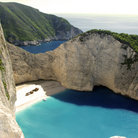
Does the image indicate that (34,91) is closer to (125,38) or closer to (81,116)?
(81,116)

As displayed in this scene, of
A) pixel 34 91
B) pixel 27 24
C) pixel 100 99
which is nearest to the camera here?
pixel 100 99

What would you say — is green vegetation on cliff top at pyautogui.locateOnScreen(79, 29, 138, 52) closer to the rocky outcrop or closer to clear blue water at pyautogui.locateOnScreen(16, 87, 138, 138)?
the rocky outcrop

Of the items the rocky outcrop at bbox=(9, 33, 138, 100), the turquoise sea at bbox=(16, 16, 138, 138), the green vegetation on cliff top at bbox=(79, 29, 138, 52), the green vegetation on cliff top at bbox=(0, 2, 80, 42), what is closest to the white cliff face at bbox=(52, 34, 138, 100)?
the rocky outcrop at bbox=(9, 33, 138, 100)

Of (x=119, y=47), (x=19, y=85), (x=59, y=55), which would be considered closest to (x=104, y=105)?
(x=119, y=47)

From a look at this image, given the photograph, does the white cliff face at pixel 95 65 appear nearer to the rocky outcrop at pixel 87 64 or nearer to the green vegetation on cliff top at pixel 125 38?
the rocky outcrop at pixel 87 64

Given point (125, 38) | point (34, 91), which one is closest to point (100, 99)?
point (125, 38)

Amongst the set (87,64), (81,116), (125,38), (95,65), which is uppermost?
(125,38)

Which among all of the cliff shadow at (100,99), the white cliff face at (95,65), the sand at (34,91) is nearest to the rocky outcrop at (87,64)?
the white cliff face at (95,65)

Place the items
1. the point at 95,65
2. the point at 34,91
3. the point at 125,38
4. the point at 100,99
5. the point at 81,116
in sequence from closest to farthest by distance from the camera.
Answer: the point at 81,116 → the point at 100,99 → the point at 125,38 → the point at 34,91 → the point at 95,65
